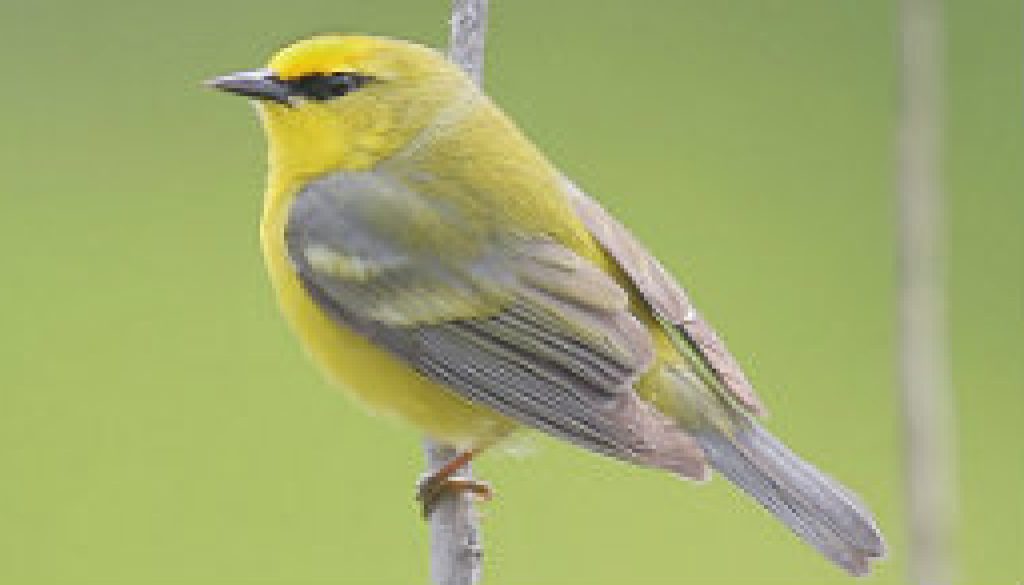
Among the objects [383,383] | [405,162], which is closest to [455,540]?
[383,383]

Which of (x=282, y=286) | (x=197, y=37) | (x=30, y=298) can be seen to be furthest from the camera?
(x=197, y=37)

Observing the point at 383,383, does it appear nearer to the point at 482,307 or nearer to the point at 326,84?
the point at 482,307

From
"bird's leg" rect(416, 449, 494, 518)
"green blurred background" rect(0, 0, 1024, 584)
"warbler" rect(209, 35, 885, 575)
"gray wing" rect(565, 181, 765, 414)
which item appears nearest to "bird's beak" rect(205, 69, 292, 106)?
"warbler" rect(209, 35, 885, 575)

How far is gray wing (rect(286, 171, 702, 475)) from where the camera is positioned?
9.57 ft

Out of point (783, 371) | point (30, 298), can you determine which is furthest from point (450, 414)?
point (30, 298)

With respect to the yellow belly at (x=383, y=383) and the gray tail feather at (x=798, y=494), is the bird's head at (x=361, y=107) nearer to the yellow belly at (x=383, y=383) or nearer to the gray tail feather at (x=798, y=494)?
the yellow belly at (x=383, y=383)

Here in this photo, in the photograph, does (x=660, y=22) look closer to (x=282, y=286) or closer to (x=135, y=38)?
(x=135, y=38)

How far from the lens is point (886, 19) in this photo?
5.23 meters

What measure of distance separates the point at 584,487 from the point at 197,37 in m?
1.75

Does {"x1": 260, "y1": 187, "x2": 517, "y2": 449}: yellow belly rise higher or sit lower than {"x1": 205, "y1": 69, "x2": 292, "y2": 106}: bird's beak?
lower

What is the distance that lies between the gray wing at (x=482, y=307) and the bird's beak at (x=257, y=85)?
0.17 metres

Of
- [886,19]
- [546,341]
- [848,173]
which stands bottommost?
[546,341]

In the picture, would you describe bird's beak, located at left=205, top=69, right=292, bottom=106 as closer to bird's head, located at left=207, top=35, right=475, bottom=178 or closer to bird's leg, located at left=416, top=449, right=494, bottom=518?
bird's head, located at left=207, top=35, right=475, bottom=178

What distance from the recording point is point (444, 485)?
3.14 m
